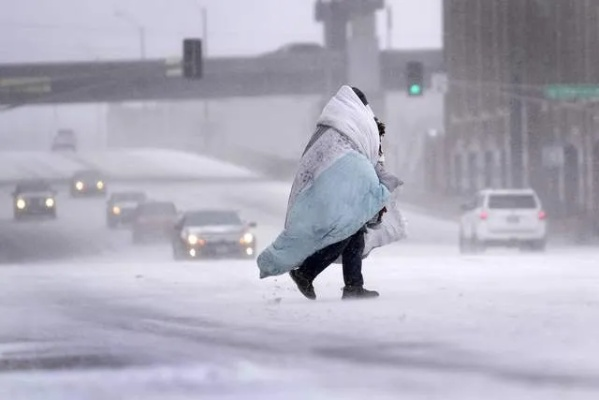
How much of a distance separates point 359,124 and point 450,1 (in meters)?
82.9

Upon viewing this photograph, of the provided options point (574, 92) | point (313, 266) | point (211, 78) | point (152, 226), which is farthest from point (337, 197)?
point (211, 78)

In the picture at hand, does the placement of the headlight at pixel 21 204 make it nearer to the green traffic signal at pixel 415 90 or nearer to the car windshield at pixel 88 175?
the car windshield at pixel 88 175

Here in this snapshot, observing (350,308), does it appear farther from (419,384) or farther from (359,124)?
(419,384)

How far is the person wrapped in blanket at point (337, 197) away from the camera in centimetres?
1216

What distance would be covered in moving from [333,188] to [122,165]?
110030 mm

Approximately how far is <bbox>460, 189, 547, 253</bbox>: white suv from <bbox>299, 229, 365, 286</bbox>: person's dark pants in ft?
95.9

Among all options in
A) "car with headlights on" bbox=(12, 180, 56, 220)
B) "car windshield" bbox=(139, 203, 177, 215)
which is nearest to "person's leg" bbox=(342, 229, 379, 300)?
"car windshield" bbox=(139, 203, 177, 215)

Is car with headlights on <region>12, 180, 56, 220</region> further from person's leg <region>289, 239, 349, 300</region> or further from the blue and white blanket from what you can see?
the blue and white blanket

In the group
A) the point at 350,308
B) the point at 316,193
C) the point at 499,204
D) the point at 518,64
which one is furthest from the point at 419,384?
the point at 518,64

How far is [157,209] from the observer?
5978 centimetres

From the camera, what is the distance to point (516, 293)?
12.9 m

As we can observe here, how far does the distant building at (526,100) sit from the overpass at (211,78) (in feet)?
60.9

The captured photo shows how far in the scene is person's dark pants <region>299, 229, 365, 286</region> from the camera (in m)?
12.4

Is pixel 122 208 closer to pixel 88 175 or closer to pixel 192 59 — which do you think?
pixel 192 59
